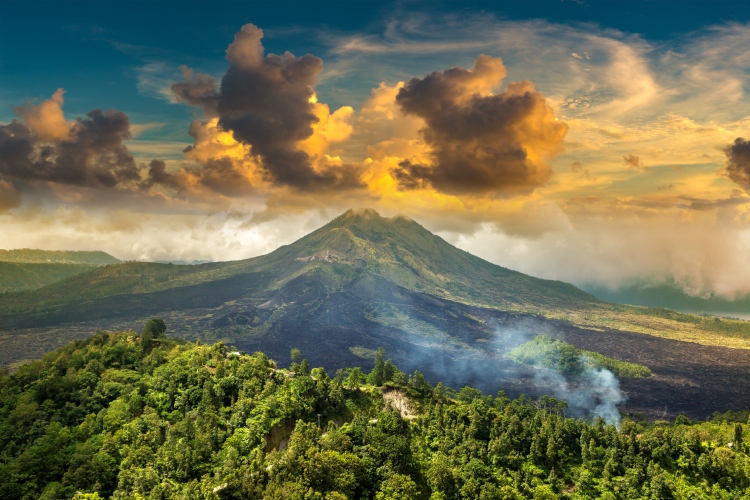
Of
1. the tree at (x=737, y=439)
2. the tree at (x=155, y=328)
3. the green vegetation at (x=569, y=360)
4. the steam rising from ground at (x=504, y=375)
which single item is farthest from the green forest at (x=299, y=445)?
the green vegetation at (x=569, y=360)

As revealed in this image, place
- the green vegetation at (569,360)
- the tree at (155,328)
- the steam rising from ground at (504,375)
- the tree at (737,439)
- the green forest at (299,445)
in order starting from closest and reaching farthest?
the green forest at (299,445)
the tree at (737,439)
the tree at (155,328)
the steam rising from ground at (504,375)
the green vegetation at (569,360)

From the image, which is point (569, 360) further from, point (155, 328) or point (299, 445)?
point (299, 445)

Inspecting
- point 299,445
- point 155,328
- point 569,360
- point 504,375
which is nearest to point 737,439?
→ point 299,445

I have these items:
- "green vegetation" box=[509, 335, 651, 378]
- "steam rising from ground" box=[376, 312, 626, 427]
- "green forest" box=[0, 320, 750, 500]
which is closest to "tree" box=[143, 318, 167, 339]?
"green forest" box=[0, 320, 750, 500]

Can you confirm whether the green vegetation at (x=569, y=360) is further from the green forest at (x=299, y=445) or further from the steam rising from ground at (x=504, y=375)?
the green forest at (x=299, y=445)

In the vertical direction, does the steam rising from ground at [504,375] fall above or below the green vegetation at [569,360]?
below
